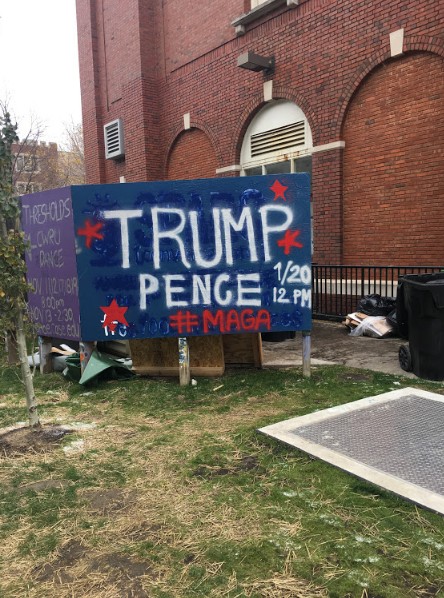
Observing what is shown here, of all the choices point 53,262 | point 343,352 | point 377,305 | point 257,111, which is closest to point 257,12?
point 257,111

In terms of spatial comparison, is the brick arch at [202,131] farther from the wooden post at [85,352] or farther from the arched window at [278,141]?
the wooden post at [85,352]

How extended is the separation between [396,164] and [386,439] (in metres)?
7.00

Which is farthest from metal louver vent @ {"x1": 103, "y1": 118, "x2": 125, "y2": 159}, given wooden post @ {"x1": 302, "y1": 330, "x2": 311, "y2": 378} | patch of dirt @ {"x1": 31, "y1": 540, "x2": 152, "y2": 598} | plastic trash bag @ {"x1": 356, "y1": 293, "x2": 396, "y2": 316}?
patch of dirt @ {"x1": 31, "y1": 540, "x2": 152, "y2": 598}

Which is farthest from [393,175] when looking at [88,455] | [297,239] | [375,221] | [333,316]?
[88,455]

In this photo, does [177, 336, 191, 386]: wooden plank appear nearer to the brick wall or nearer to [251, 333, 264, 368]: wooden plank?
[251, 333, 264, 368]: wooden plank

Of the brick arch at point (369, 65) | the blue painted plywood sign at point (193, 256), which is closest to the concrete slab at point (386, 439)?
the blue painted plywood sign at point (193, 256)

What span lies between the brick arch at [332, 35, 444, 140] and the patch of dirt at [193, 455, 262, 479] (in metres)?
8.09

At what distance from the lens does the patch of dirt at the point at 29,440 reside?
339cm

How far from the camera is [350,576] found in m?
1.92

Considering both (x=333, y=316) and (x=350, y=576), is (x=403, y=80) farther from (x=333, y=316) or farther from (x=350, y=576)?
(x=350, y=576)

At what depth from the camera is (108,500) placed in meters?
2.65

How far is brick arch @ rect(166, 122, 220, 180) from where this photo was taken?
1323cm

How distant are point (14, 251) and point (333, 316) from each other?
7.40m

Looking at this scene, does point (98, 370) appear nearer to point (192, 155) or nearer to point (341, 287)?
point (341, 287)
